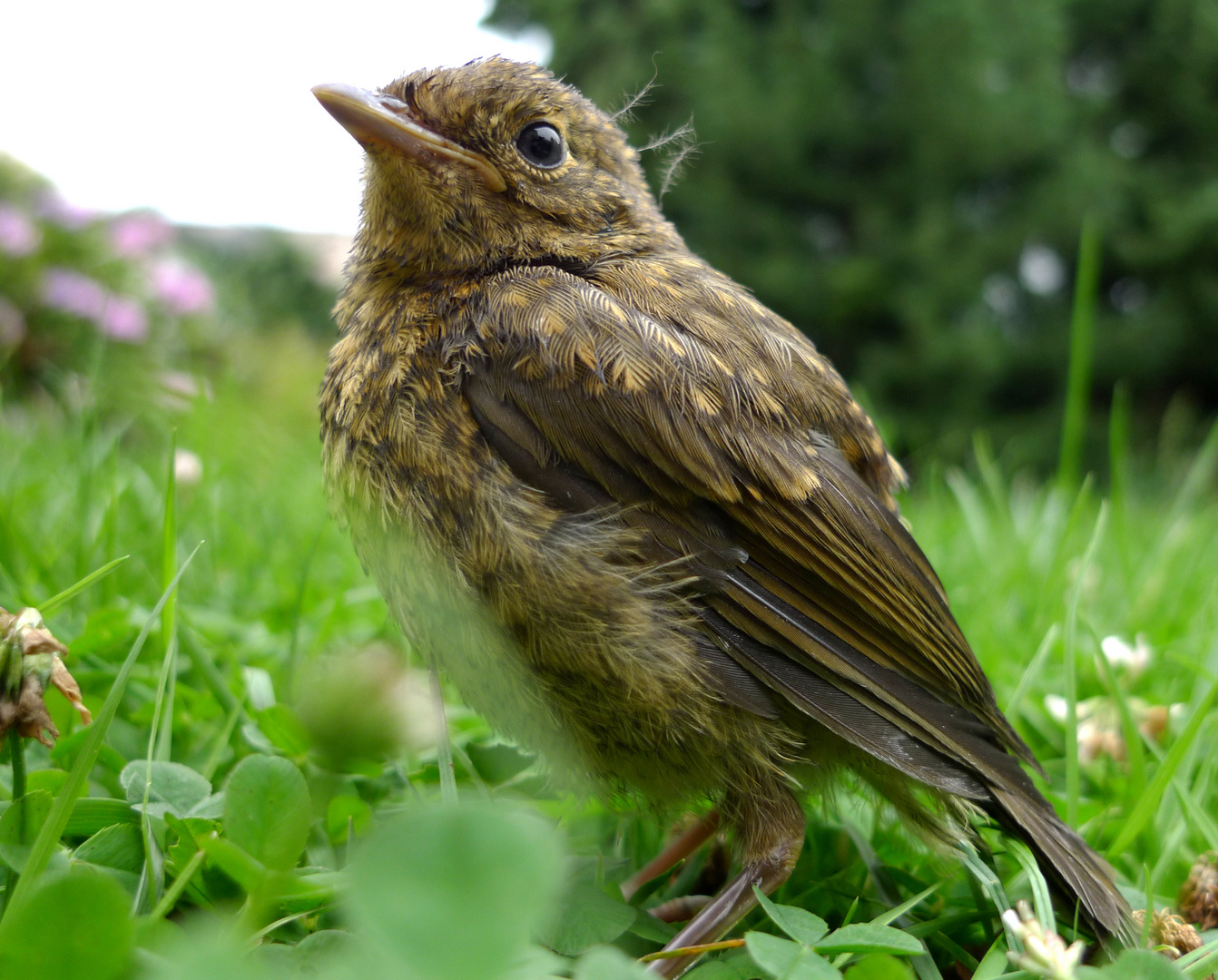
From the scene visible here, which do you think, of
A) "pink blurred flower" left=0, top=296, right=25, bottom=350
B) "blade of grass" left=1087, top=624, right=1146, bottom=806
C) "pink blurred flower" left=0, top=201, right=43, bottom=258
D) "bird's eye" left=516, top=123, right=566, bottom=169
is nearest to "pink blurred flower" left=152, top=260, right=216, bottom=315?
"pink blurred flower" left=0, top=201, right=43, bottom=258

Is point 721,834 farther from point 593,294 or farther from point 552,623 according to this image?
point 593,294

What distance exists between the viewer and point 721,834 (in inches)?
68.0

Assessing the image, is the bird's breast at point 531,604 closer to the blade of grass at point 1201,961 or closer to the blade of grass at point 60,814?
the blade of grass at point 60,814

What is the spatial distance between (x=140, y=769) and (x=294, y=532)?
1921 millimetres

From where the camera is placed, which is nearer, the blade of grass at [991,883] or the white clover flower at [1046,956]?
the white clover flower at [1046,956]

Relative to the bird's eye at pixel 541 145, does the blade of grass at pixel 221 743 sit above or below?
below

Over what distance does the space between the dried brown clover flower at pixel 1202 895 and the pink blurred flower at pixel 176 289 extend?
22.0 ft

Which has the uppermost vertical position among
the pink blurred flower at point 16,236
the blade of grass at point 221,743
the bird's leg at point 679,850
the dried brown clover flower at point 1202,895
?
the pink blurred flower at point 16,236

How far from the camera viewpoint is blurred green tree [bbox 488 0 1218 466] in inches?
478

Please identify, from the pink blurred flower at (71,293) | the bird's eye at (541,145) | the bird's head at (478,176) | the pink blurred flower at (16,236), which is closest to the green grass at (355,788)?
the bird's head at (478,176)

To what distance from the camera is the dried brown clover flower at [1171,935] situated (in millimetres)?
1285

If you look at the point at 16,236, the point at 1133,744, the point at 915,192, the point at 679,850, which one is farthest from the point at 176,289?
the point at 915,192

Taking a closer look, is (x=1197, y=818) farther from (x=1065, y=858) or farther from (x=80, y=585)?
(x=80, y=585)

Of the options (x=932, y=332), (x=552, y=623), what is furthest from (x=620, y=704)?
(x=932, y=332)
